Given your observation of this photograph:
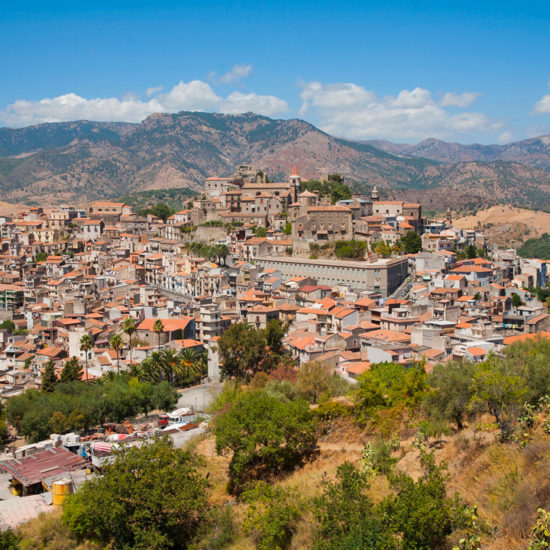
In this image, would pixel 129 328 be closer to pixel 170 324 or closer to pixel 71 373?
pixel 170 324

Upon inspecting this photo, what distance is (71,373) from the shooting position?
38.1 meters

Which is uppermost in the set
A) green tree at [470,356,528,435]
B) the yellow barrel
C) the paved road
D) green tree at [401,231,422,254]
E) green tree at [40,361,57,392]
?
green tree at [401,231,422,254]

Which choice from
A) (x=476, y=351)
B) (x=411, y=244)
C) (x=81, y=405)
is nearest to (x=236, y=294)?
(x=411, y=244)

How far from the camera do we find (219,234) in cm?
6881

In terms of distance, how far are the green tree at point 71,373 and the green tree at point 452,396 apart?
2534 cm

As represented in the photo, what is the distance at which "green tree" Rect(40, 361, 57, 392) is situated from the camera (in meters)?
36.8

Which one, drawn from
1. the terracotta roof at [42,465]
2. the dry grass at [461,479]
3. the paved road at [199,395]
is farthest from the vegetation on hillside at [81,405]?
the dry grass at [461,479]

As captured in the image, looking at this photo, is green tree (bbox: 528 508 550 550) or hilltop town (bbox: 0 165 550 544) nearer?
green tree (bbox: 528 508 550 550)

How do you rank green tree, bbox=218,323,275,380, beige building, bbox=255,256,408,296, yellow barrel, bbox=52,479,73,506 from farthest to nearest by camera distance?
1. beige building, bbox=255,256,408,296
2. green tree, bbox=218,323,275,380
3. yellow barrel, bbox=52,479,73,506

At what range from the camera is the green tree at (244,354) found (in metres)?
36.4

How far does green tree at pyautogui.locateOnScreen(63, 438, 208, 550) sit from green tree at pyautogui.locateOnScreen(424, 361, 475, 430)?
7727mm

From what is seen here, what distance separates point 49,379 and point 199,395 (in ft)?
30.9

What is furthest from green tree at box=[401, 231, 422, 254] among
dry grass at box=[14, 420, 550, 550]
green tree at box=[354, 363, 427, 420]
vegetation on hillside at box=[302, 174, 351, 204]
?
dry grass at box=[14, 420, 550, 550]

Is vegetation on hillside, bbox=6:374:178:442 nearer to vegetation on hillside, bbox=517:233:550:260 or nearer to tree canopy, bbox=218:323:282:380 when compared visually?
tree canopy, bbox=218:323:282:380
